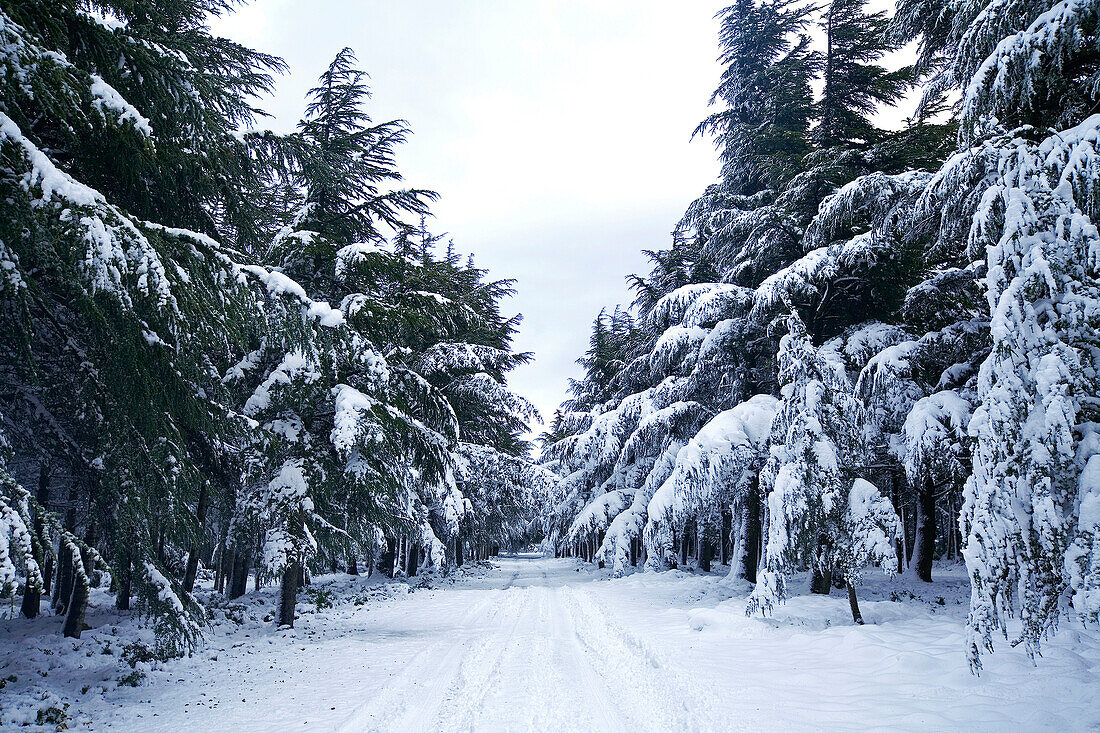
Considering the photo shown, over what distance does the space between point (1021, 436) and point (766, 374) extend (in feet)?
39.0

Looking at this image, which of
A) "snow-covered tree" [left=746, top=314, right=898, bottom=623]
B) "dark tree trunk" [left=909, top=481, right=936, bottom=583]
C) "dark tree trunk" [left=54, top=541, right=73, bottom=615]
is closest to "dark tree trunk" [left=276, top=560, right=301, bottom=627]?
"dark tree trunk" [left=54, top=541, right=73, bottom=615]

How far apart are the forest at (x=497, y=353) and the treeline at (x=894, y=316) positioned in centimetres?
5

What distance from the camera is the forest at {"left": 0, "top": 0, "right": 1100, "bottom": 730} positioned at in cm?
503

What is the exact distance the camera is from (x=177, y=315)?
15.6 feet

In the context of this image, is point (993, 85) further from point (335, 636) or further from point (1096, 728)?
point (335, 636)

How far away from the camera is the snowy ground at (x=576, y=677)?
570 centimetres

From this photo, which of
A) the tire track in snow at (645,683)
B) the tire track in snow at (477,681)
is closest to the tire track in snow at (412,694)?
the tire track in snow at (477,681)

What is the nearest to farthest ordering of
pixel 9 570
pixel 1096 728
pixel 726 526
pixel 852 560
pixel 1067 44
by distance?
1. pixel 9 570
2. pixel 1096 728
3. pixel 1067 44
4. pixel 852 560
5. pixel 726 526

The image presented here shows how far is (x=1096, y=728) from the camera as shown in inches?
191

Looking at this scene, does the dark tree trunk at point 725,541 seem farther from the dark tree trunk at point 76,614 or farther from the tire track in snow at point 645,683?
the dark tree trunk at point 76,614

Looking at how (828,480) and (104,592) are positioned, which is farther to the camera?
(104,592)

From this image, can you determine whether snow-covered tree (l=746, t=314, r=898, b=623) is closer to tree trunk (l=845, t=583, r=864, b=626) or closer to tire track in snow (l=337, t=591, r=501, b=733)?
tree trunk (l=845, t=583, r=864, b=626)

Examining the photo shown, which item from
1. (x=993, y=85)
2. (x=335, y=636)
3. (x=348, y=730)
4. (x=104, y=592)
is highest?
(x=993, y=85)

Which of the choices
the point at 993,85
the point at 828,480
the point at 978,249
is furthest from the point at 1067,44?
the point at 828,480
